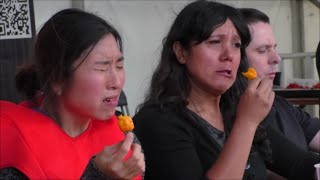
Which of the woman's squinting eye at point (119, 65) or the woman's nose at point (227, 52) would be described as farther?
the woman's nose at point (227, 52)

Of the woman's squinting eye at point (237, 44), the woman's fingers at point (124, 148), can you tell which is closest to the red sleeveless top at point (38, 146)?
the woman's fingers at point (124, 148)

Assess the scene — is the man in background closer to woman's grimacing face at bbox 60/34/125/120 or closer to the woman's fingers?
woman's grimacing face at bbox 60/34/125/120

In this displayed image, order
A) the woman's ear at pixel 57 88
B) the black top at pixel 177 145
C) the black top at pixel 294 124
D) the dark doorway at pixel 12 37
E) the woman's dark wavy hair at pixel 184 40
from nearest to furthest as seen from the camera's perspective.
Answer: the woman's ear at pixel 57 88 < the black top at pixel 177 145 < the woman's dark wavy hair at pixel 184 40 < the black top at pixel 294 124 < the dark doorway at pixel 12 37

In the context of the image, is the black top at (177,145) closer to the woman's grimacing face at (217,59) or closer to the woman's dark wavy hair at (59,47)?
the woman's grimacing face at (217,59)

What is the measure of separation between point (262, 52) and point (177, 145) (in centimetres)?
70

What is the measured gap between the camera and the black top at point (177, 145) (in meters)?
1.33

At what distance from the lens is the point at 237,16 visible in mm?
1508

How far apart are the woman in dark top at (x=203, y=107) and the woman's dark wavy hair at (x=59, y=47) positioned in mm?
268

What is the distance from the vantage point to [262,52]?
1852 millimetres

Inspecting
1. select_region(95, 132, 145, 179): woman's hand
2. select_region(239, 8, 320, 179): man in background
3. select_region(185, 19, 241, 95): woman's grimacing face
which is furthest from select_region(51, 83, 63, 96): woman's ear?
select_region(239, 8, 320, 179): man in background

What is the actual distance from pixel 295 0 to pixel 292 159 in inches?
178

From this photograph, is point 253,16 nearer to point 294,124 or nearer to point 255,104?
point 294,124

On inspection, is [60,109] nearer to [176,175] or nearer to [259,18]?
[176,175]

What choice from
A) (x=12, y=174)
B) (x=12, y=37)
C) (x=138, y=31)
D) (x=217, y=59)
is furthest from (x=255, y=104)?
(x=138, y=31)
